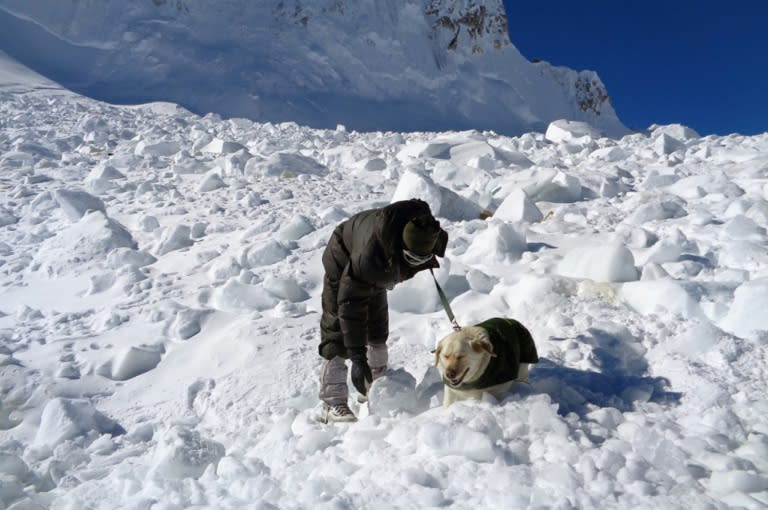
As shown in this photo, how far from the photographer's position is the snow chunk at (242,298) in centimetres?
334

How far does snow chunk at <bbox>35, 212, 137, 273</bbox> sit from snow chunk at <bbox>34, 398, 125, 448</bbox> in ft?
7.07

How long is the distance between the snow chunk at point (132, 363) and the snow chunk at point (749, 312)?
2.70 m

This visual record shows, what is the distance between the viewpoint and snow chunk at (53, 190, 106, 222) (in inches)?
205

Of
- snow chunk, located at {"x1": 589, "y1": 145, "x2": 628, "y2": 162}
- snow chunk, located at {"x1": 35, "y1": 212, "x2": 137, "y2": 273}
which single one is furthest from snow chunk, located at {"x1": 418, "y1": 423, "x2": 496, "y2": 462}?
snow chunk, located at {"x1": 589, "y1": 145, "x2": 628, "y2": 162}

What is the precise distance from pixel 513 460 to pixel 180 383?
1697 mm

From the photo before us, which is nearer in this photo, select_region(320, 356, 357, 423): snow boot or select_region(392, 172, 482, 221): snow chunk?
select_region(320, 356, 357, 423): snow boot

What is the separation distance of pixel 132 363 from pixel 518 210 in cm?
297

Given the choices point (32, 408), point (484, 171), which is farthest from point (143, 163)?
point (32, 408)

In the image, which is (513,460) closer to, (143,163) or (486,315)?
(486,315)

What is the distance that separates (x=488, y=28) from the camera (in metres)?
27.7

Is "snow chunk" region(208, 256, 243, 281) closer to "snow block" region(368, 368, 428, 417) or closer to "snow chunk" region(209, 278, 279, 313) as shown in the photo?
"snow chunk" region(209, 278, 279, 313)

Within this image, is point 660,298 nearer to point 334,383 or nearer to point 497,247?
point 497,247

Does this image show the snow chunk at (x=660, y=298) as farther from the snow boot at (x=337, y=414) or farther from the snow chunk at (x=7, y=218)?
the snow chunk at (x=7, y=218)

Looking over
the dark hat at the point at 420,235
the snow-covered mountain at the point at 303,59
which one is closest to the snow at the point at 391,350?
the dark hat at the point at 420,235
